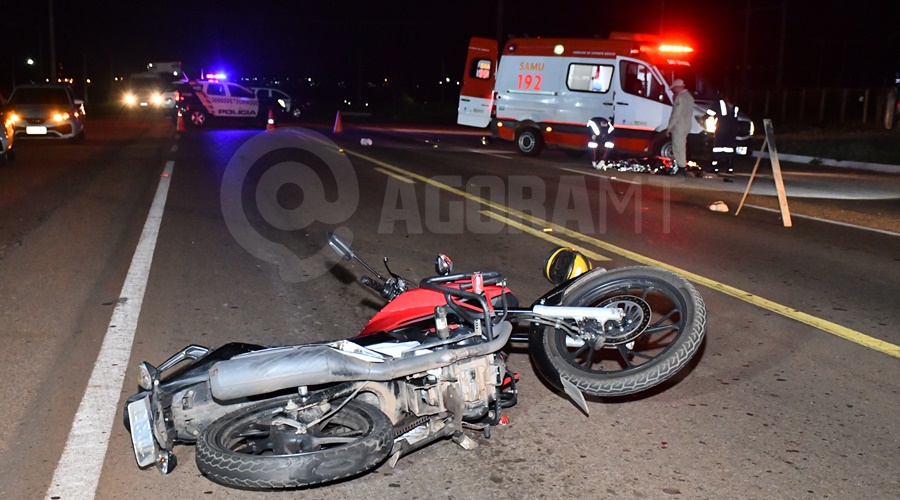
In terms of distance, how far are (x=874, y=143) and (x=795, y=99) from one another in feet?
54.5

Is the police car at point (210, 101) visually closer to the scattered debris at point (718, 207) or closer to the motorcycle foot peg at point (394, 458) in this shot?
the scattered debris at point (718, 207)

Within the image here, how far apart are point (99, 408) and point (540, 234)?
21.8ft

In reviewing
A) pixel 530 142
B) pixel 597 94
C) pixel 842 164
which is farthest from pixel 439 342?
pixel 842 164

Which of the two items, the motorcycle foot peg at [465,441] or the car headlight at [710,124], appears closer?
the motorcycle foot peg at [465,441]

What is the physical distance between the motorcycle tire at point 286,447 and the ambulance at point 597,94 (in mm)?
16833

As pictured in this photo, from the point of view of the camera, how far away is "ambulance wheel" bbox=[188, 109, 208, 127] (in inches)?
1373

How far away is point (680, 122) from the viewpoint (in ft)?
61.5

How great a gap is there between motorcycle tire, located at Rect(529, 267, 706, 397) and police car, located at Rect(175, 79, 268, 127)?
31.8 m

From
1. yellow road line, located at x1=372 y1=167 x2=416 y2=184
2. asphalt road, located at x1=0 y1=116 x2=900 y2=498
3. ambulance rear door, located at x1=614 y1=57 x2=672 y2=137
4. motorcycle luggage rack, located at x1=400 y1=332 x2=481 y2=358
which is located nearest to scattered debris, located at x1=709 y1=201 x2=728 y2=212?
asphalt road, located at x1=0 y1=116 x2=900 y2=498

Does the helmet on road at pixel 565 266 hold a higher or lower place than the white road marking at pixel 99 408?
higher

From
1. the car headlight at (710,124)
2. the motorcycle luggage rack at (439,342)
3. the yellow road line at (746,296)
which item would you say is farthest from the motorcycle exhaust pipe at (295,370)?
the car headlight at (710,124)

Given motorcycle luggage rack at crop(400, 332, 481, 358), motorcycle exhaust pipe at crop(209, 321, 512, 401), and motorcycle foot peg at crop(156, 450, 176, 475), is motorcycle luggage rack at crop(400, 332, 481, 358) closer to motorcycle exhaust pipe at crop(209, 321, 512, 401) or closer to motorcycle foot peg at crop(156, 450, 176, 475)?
motorcycle exhaust pipe at crop(209, 321, 512, 401)

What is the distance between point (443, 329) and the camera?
419cm

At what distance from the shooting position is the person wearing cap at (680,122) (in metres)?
18.8
